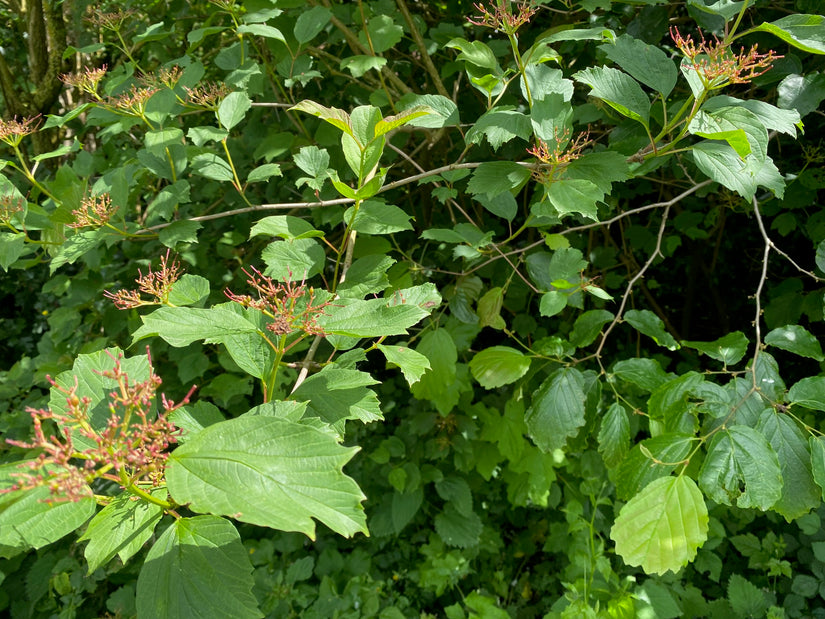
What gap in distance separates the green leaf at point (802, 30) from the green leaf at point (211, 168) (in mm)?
1073

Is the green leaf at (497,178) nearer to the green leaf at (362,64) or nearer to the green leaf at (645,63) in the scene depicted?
the green leaf at (645,63)

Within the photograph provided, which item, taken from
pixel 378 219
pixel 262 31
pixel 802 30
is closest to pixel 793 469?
pixel 802 30

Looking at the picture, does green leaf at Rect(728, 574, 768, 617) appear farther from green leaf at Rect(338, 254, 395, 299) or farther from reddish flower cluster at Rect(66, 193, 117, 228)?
reddish flower cluster at Rect(66, 193, 117, 228)

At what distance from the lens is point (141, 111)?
4.27ft

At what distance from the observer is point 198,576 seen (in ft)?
2.07

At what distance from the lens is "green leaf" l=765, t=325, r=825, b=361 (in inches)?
43.9

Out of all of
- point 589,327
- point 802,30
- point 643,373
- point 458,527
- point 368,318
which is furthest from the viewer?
point 458,527

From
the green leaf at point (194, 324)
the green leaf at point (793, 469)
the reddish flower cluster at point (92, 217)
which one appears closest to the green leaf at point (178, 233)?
the reddish flower cluster at point (92, 217)

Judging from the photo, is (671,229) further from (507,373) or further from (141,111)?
(141,111)

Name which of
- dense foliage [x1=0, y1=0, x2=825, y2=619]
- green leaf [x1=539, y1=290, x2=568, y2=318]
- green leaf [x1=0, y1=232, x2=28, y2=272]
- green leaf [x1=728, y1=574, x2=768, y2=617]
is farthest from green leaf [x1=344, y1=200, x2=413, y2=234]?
green leaf [x1=728, y1=574, x2=768, y2=617]

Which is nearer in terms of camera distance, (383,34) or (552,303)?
(552,303)

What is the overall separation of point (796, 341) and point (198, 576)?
1.15m

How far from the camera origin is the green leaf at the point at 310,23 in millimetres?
1471

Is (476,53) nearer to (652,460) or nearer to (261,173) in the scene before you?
(261,173)
